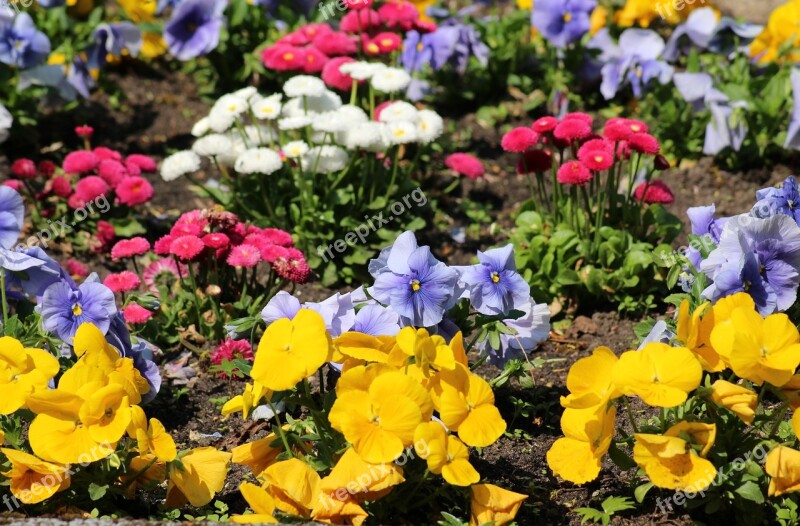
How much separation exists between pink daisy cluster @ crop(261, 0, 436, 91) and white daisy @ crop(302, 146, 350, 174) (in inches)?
20.7

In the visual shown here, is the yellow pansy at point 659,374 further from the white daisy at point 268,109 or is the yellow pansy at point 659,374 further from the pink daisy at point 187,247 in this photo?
the white daisy at point 268,109

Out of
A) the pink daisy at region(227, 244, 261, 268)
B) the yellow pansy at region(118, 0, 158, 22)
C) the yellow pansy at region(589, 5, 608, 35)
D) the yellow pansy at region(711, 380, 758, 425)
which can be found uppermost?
the yellow pansy at region(711, 380, 758, 425)

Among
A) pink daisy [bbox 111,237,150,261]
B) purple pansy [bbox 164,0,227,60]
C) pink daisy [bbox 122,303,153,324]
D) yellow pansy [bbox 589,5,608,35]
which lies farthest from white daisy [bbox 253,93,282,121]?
yellow pansy [bbox 589,5,608,35]

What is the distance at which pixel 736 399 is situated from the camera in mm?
2389

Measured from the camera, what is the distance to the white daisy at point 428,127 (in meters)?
4.43

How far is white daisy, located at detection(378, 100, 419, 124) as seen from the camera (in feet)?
14.7

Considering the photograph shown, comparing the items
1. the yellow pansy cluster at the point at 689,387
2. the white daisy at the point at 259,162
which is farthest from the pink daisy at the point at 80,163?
the yellow pansy cluster at the point at 689,387

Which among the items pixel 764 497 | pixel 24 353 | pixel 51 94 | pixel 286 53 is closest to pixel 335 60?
pixel 286 53

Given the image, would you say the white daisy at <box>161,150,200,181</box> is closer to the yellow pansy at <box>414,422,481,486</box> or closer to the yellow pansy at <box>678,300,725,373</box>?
the yellow pansy at <box>414,422,481,486</box>

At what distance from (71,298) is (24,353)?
0.49m

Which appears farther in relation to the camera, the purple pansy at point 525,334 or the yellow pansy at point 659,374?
the purple pansy at point 525,334

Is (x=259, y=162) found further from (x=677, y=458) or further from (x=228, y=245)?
(x=677, y=458)

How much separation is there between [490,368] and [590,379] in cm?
116

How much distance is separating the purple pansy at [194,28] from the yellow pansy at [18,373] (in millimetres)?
3313
